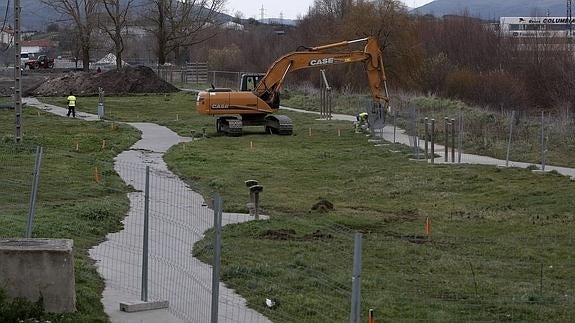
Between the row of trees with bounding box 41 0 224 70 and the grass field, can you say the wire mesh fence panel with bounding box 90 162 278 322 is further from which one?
the row of trees with bounding box 41 0 224 70

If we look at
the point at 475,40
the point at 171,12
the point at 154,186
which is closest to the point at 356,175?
the point at 154,186

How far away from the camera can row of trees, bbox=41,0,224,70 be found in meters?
92.5

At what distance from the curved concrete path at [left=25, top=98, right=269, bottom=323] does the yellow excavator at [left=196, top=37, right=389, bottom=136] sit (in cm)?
1654

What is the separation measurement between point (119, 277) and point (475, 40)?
7437cm

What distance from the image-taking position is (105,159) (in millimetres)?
31500

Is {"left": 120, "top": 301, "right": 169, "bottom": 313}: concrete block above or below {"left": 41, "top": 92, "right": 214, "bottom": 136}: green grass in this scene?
below

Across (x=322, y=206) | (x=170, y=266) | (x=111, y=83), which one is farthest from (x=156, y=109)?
(x=170, y=266)

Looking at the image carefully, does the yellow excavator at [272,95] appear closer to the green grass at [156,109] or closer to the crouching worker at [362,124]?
the crouching worker at [362,124]

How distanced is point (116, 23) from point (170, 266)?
7820cm

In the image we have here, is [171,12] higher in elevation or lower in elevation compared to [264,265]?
higher

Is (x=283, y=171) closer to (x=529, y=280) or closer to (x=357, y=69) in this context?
(x=529, y=280)

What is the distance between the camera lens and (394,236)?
17766 millimetres

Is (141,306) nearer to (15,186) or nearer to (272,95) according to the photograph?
(15,186)

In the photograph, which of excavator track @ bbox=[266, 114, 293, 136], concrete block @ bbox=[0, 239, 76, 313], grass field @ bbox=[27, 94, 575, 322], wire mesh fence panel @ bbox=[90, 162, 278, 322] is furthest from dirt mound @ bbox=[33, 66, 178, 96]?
concrete block @ bbox=[0, 239, 76, 313]
